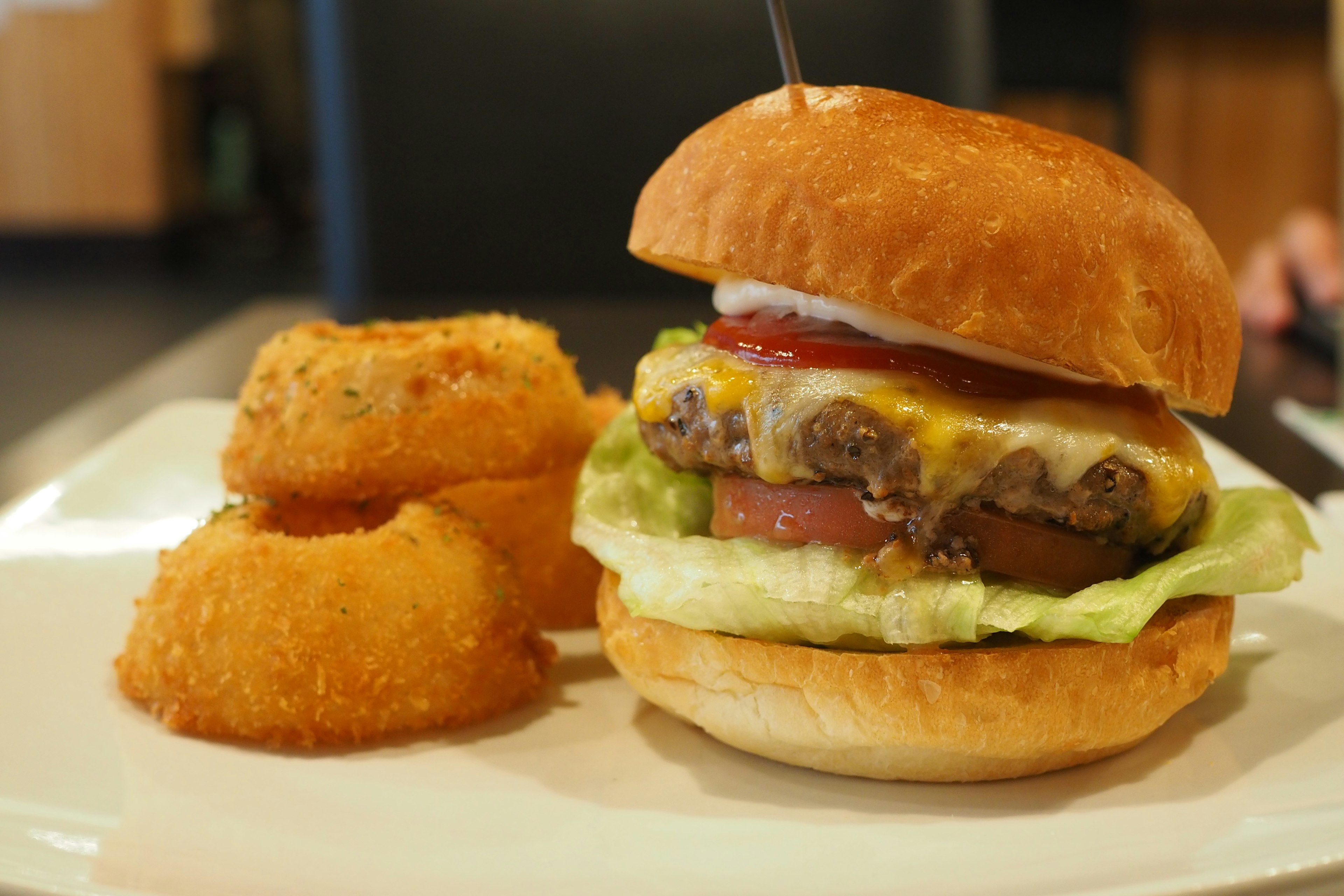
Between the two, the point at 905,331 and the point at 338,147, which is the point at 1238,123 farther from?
the point at 905,331

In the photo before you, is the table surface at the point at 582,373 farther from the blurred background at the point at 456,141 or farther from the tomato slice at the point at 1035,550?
the tomato slice at the point at 1035,550

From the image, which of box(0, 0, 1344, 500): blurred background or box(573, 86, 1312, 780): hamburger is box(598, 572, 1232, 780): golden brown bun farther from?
box(0, 0, 1344, 500): blurred background

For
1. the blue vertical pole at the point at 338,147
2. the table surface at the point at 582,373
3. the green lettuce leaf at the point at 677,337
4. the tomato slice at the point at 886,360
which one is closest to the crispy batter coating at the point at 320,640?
the tomato slice at the point at 886,360

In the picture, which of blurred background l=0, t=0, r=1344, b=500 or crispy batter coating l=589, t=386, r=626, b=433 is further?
blurred background l=0, t=0, r=1344, b=500

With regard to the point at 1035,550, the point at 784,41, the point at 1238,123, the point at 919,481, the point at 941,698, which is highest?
the point at 784,41

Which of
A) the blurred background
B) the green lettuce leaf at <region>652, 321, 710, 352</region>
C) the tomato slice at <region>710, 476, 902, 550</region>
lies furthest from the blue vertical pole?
the tomato slice at <region>710, 476, 902, 550</region>

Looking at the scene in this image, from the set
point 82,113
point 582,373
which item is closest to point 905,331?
point 582,373
